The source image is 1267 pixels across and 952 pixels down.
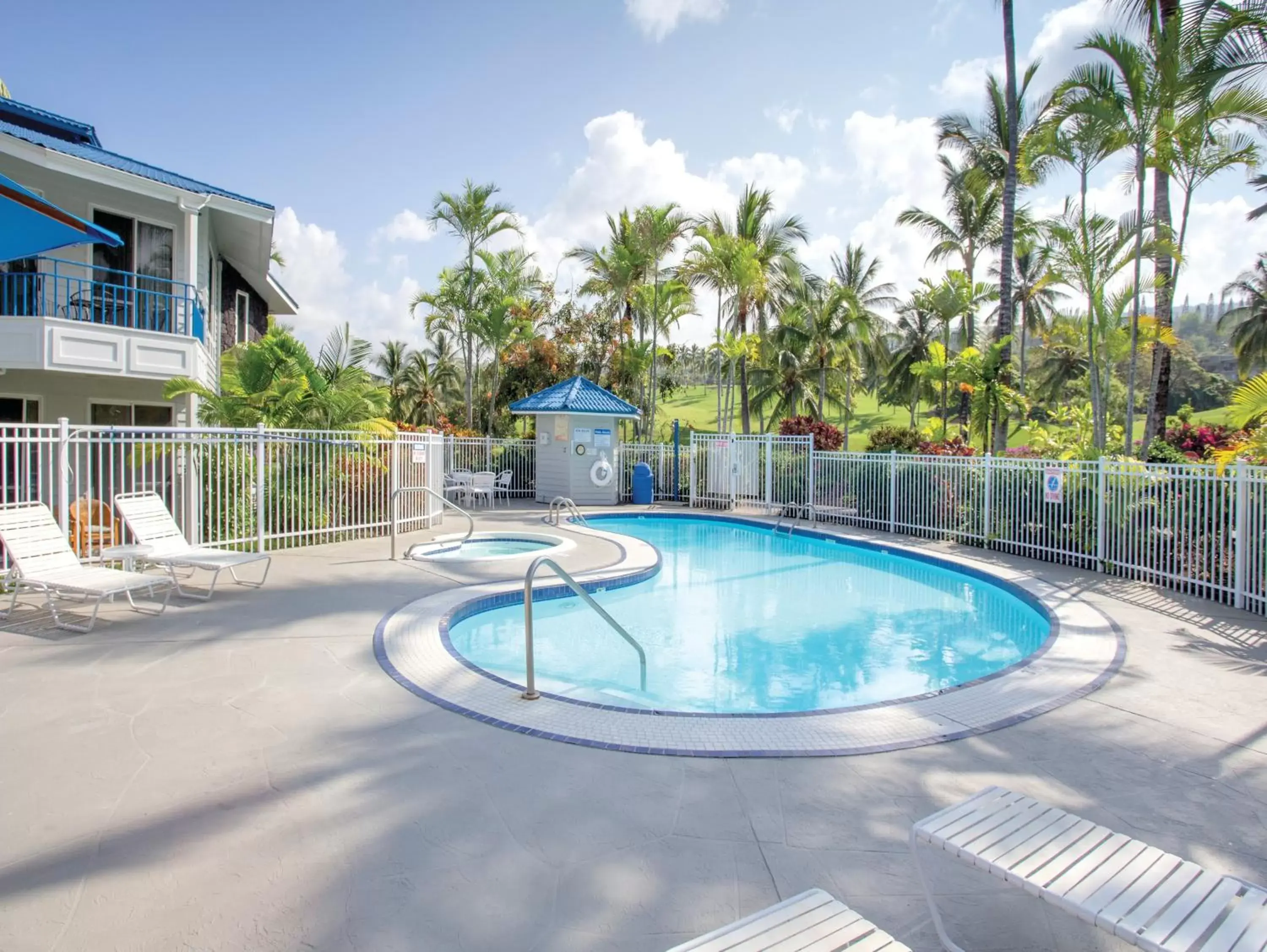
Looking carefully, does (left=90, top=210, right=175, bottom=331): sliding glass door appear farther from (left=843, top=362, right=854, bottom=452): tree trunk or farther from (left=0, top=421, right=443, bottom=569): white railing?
(left=843, top=362, right=854, bottom=452): tree trunk

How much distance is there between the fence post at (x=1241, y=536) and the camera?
7.35m

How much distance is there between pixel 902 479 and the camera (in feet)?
43.6

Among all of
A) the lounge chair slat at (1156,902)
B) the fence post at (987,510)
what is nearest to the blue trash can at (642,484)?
the fence post at (987,510)

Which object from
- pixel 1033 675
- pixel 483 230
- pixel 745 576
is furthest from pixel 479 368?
pixel 1033 675

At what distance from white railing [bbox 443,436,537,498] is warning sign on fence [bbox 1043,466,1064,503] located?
12.3 m

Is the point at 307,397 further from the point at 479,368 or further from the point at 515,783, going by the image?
the point at 479,368

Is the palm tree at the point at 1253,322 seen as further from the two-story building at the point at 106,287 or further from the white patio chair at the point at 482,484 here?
the two-story building at the point at 106,287

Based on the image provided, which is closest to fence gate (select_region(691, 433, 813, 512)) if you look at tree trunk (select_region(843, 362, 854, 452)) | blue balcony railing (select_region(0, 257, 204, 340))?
blue balcony railing (select_region(0, 257, 204, 340))

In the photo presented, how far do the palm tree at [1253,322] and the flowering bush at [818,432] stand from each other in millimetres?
27478

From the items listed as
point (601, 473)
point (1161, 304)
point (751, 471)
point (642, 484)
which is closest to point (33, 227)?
point (601, 473)

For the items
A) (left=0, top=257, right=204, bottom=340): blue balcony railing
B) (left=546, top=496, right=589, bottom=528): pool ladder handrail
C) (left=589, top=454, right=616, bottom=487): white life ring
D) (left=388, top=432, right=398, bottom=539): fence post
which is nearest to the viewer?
(left=0, top=257, right=204, bottom=340): blue balcony railing

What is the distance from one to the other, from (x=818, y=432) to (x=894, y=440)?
7.98 ft

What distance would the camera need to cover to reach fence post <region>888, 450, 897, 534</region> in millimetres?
13359

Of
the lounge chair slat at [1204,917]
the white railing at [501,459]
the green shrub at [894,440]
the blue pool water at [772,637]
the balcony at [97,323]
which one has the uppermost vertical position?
the balcony at [97,323]
